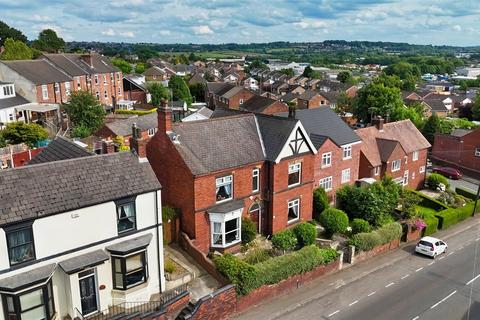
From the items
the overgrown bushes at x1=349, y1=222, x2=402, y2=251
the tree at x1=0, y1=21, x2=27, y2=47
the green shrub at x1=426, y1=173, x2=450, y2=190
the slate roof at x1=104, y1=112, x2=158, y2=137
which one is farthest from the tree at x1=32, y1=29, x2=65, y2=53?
the overgrown bushes at x1=349, y1=222, x2=402, y2=251

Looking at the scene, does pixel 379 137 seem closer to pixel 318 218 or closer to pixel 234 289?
pixel 318 218

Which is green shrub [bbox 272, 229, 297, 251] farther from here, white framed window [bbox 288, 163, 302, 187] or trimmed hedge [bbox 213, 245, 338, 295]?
white framed window [bbox 288, 163, 302, 187]

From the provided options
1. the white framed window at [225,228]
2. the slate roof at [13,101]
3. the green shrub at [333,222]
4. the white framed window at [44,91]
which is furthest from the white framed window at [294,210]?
the white framed window at [44,91]

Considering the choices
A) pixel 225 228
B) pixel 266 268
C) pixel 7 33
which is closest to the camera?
pixel 266 268

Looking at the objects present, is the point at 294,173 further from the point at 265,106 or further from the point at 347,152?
the point at 265,106

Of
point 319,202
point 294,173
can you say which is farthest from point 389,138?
point 294,173

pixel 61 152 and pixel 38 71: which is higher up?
pixel 38 71

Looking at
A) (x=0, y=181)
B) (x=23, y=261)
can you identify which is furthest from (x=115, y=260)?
(x=0, y=181)
